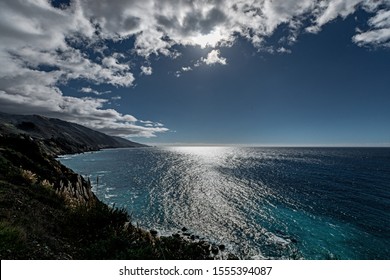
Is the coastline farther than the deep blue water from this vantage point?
No

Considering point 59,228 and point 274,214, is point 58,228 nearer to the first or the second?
point 59,228

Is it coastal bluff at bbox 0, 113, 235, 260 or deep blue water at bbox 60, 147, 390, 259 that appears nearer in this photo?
coastal bluff at bbox 0, 113, 235, 260

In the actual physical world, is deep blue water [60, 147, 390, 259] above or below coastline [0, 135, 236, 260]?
below

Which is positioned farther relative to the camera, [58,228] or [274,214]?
[274,214]

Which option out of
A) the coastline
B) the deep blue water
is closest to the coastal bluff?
the coastline

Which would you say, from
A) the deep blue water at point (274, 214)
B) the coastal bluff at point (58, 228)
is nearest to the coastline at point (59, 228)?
the coastal bluff at point (58, 228)

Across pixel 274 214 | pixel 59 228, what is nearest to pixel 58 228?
pixel 59 228

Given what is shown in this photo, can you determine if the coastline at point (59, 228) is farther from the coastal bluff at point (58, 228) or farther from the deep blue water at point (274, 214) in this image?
the deep blue water at point (274, 214)

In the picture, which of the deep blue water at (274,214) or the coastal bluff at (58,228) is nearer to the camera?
the coastal bluff at (58,228)

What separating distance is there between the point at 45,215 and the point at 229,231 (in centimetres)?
2557

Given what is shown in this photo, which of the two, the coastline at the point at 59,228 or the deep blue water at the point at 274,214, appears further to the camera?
the deep blue water at the point at 274,214

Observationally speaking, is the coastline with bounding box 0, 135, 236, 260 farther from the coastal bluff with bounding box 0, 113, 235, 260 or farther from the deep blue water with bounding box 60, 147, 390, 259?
the deep blue water with bounding box 60, 147, 390, 259

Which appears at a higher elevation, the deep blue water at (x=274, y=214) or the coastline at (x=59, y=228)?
the coastline at (x=59, y=228)
